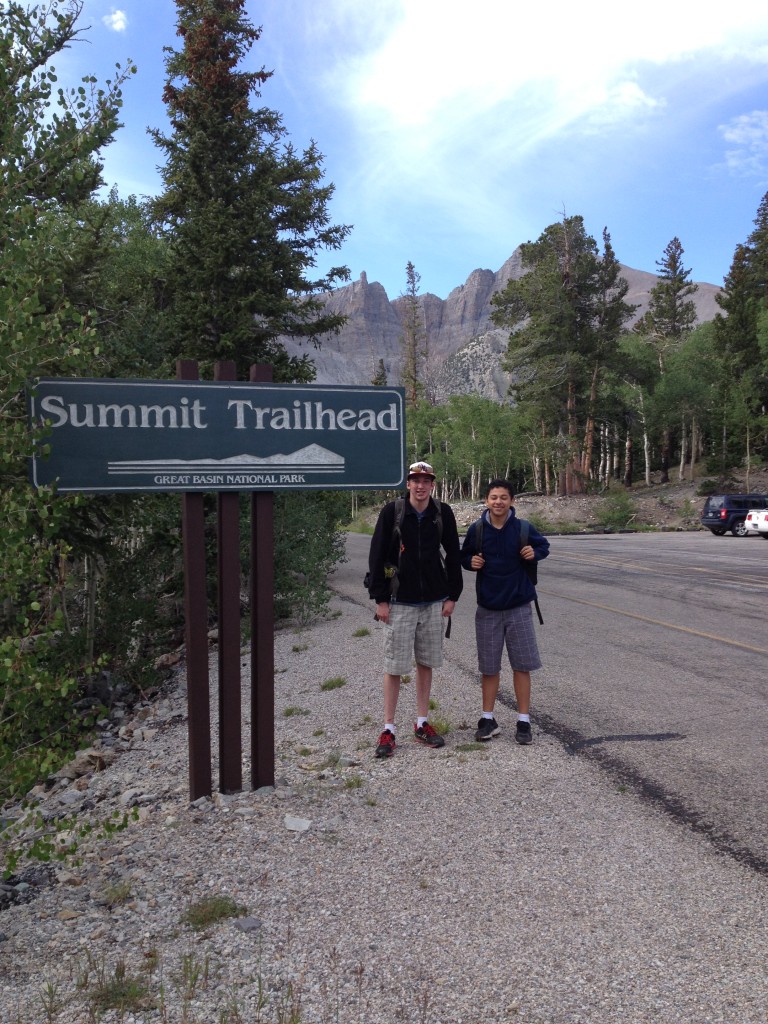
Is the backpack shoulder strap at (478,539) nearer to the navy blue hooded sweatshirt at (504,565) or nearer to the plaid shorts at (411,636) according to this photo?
the navy blue hooded sweatshirt at (504,565)

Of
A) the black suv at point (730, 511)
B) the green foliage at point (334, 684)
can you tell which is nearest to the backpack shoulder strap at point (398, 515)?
the green foliage at point (334, 684)

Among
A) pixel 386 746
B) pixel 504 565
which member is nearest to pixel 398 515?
pixel 504 565

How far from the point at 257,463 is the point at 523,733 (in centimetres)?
295

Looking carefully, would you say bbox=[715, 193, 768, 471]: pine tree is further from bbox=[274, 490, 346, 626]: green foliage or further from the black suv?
bbox=[274, 490, 346, 626]: green foliage

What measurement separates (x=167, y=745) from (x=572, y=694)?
4122 millimetres

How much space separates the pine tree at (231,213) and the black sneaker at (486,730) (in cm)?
1076

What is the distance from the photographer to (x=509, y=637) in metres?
5.95

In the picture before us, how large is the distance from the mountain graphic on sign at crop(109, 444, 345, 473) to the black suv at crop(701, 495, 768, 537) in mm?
31648

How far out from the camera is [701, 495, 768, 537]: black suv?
33.3 metres

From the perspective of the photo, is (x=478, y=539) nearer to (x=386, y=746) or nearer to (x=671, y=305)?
(x=386, y=746)

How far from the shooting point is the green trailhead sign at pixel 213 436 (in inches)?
184

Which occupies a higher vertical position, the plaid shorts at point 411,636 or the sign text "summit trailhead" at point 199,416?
the sign text "summit trailhead" at point 199,416

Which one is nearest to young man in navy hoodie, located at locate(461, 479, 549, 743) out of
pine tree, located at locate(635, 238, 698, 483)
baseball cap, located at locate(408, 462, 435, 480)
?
baseball cap, located at locate(408, 462, 435, 480)

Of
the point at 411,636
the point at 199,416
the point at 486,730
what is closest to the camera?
the point at 199,416
